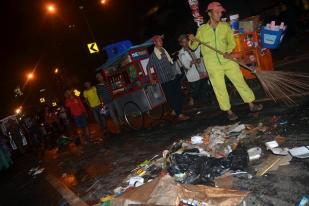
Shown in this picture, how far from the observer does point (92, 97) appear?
11617 millimetres

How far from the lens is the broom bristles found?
6426 millimetres

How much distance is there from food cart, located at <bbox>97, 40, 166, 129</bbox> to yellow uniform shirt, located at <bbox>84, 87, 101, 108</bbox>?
70 centimetres

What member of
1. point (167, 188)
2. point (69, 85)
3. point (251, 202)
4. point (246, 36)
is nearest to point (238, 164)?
point (251, 202)

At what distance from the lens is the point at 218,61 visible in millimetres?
6570

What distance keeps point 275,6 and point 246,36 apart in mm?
9529

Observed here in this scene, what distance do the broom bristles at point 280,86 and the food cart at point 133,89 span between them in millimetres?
4179

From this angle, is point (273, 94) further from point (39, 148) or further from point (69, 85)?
point (69, 85)

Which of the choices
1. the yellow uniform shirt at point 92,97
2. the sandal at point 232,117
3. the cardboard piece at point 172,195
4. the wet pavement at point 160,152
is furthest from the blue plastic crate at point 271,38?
the yellow uniform shirt at point 92,97

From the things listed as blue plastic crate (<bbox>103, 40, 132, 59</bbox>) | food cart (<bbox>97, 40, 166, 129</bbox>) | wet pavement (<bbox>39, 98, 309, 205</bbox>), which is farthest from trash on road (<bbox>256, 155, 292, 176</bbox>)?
blue plastic crate (<bbox>103, 40, 132, 59</bbox>)

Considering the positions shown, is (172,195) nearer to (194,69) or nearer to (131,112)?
(194,69)

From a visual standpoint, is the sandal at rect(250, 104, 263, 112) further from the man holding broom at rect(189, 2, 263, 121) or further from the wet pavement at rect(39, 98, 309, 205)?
the wet pavement at rect(39, 98, 309, 205)

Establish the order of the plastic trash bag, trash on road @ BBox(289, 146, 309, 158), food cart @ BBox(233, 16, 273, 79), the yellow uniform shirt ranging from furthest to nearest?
1. the yellow uniform shirt
2. food cart @ BBox(233, 16, 273, 79)
3. the plastic trash bag
4. trash on road @ BBox(289, 146, 309, 158)

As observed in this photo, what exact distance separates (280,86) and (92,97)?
7165 millimetres

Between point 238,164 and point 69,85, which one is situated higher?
point 69,85
